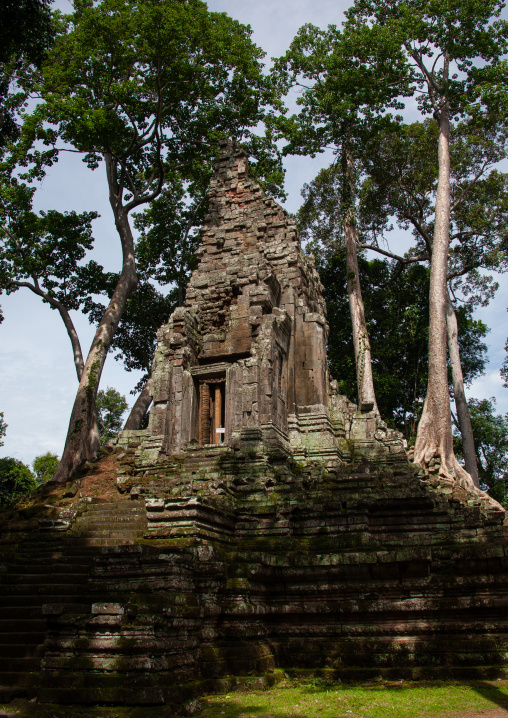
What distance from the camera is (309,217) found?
28.9 meters

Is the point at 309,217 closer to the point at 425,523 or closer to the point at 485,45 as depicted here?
the point at 485,45

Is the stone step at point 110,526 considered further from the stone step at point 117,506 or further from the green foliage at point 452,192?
the green foliage at point 452,192

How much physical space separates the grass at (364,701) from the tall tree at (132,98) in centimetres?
1196

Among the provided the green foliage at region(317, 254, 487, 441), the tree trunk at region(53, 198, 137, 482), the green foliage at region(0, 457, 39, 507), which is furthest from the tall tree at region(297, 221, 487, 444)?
the green foliage at region(0, 457, 39, 507)

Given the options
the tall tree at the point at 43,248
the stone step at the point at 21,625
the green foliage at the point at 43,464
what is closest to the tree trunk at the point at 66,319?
the tall tree at the point at 43,248

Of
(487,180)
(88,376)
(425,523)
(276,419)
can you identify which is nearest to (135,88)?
(88,376)

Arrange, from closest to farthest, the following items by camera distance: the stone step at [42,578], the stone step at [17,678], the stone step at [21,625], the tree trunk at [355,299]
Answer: the stone step at [17,678], the stone step at [21,625], the stone step at [42,578], the tree trunk at [355,299]

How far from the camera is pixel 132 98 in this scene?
66.7ft

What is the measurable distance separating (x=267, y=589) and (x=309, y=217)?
2338 centimetres

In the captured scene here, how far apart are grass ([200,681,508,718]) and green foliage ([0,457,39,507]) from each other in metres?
11.1

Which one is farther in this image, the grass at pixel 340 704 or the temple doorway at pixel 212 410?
the temple doorway at pixel 212 410

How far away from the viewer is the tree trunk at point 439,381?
55.0 feet

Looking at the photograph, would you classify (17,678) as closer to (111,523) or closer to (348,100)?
(111,523)

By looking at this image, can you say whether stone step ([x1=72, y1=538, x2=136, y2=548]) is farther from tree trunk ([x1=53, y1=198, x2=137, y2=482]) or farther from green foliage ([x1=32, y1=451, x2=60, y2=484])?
green foliage ([x1=32, y1=451, x2=60, y2=484])
